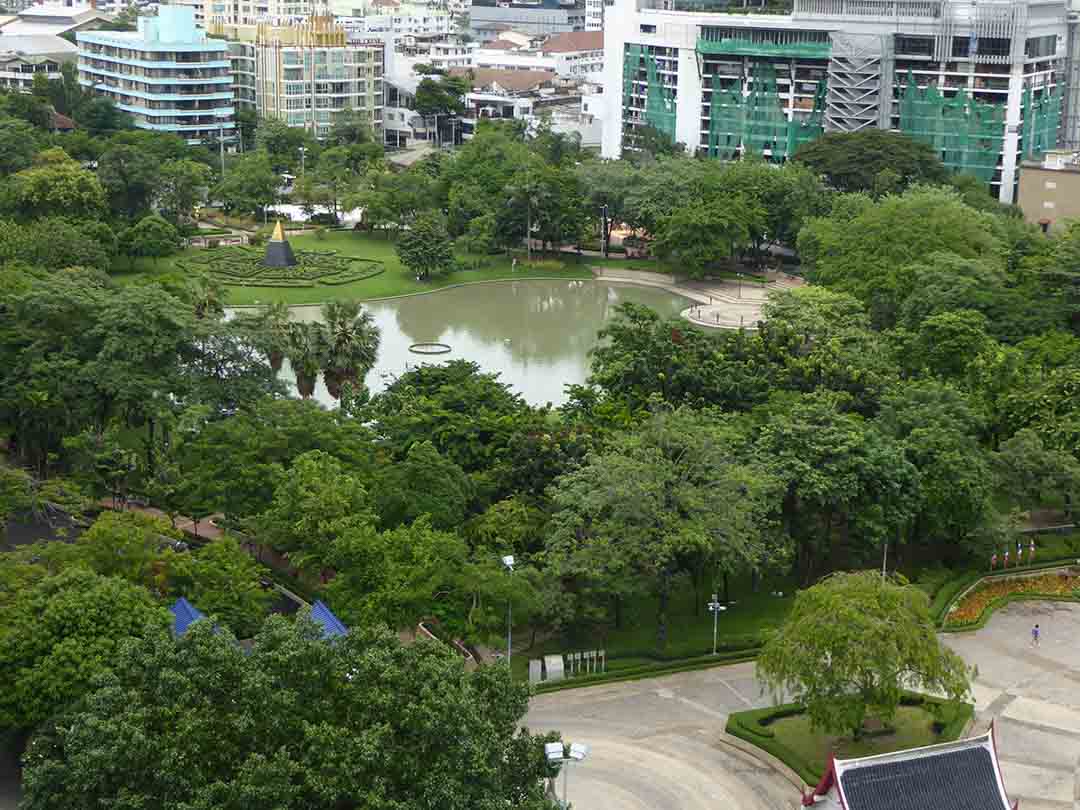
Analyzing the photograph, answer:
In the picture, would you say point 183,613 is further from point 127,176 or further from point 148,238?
point 127,176

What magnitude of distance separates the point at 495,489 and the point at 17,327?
12256mm

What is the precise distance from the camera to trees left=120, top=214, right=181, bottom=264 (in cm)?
6062

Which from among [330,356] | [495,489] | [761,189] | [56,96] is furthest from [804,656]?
[56,96]

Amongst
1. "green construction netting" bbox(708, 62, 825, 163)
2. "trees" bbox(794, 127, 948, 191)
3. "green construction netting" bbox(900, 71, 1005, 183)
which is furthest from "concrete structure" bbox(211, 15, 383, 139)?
"green construction netting" bbox(900, 71, 1005, 183)

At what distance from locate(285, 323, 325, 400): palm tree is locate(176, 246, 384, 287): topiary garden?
18.5 metres

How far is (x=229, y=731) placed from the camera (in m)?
20.0

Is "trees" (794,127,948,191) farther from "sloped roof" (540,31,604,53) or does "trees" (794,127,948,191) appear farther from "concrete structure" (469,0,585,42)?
"concrete structure" (469,0,585,42)

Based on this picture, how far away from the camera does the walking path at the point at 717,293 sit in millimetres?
56000

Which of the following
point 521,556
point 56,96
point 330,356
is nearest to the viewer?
point 521,556

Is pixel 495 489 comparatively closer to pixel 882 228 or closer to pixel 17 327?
pixel 17 327

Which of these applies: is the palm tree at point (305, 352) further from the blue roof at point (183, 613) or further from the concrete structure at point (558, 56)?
the concrete structure at point (558, 56)

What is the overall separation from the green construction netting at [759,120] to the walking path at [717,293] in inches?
605

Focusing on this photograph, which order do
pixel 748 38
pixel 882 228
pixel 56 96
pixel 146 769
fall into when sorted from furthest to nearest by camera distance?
pixel 56 96
pixel 748 38
pixel 882 228
pixel 146 769

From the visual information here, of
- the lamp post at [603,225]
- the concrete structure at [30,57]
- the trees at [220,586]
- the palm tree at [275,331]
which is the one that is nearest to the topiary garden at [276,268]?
the lamp post at [603,225]
